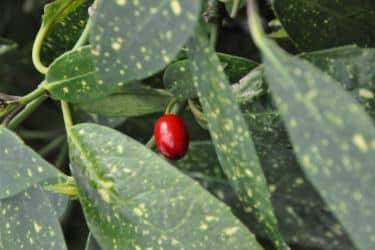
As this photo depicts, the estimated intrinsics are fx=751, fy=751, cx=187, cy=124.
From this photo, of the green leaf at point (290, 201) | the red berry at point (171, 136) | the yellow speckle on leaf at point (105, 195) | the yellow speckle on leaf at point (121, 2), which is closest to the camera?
the yellow speckle on leaf at point (121, 2)

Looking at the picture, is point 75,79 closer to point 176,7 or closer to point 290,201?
point 176,7

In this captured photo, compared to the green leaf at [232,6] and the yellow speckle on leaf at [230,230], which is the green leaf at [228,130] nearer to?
the yellow speckle on leaf at [230,230]

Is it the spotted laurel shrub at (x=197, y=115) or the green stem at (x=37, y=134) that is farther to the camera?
the green stem at (x=37, y=134)

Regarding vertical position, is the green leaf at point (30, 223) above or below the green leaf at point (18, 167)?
below

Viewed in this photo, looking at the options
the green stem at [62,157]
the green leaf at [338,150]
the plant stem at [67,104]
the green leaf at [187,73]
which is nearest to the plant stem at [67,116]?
the plant stem at [67,104]

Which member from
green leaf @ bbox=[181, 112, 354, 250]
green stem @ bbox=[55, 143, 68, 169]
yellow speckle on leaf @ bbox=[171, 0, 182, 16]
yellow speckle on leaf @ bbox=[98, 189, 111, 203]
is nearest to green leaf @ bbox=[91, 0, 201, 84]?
yellow speckle on leaf @ bbox=[171, 0, 182, 16]

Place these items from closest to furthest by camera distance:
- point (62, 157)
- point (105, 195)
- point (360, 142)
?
point (360, 142)
point (105, 195)
point (62, 157)

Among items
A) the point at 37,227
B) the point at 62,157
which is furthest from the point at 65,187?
the point at 62,157
